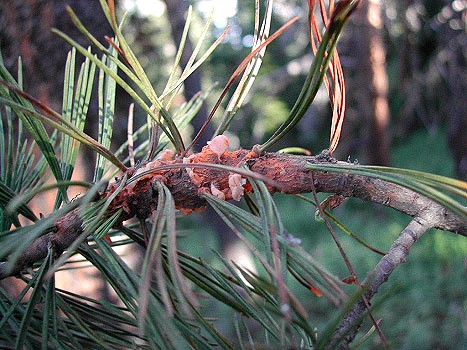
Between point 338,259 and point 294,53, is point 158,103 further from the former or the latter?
point 294,53

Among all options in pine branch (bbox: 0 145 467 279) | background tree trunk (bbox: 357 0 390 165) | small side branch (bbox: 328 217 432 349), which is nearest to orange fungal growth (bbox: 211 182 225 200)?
pine branch (bbox: 0 145 467 279)

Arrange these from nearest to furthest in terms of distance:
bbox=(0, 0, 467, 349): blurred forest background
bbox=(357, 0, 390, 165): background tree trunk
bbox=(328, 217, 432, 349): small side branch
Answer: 1. bbox=(328, 217, 432, 349): small side branch
2. bbox=(0, 0, 467, 349): blurred forest background
3. bbox=(357, 0, 390, 165): background tree trunk

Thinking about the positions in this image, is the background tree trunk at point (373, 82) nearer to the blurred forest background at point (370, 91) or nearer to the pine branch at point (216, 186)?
the blurred forest background at point (370, 91)

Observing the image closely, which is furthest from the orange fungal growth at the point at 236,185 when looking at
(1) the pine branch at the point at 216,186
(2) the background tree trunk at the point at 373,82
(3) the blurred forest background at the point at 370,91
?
(2) the background tree trunk at the point at 373,82

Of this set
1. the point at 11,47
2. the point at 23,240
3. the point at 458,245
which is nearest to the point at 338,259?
the point at 458,245

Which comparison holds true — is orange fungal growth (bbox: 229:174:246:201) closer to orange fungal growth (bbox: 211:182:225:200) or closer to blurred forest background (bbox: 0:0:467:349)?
orange fungal growth (bbox: 211:182:225:200)

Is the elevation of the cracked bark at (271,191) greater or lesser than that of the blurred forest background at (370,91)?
lesser

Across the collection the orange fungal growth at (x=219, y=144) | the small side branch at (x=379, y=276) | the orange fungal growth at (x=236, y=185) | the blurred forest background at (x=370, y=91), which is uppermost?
the blurred forest background at (x=370, y=91)

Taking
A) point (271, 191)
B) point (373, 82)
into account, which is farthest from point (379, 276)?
point (373, 82)
